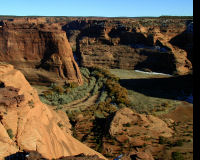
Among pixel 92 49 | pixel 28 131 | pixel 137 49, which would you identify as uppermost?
pixel 92 49

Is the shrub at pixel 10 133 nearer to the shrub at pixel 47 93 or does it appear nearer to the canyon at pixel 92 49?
the shrub at pixel 47 93

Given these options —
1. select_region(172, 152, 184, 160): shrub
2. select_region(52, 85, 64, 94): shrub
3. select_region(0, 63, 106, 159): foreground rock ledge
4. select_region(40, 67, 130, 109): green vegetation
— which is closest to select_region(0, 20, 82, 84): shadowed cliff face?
select_region(52, 85, 64, 94): shrub

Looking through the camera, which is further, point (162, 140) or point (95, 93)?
point (95, 93)

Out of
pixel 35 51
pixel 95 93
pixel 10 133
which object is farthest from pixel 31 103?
pixel 35 51

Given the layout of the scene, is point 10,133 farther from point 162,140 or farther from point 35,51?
point 35,51

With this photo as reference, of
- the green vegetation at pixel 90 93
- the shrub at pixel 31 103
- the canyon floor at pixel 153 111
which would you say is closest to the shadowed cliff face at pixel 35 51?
the green vegetation at pixel 90 93

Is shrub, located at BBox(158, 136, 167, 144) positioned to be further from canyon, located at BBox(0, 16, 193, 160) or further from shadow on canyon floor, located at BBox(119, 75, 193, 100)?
shadow on canyon floor, located at BBox(119, 75, 193, 100)

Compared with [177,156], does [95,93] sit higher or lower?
higher
